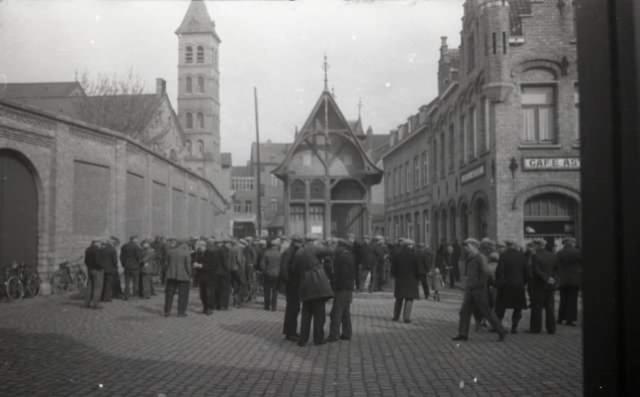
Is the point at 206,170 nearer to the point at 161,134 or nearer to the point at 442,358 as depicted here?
the point at 161,134

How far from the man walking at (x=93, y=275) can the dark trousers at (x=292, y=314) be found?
628 cm

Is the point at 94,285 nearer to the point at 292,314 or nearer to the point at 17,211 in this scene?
the point at 17,211

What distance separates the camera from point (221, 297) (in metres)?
14.4

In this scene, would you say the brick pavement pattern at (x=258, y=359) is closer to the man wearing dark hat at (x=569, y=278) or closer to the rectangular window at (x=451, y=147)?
the man wearing dark hat at (x=569, y=278)

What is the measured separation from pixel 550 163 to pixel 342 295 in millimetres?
10664

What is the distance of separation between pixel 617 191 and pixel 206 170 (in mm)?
66399

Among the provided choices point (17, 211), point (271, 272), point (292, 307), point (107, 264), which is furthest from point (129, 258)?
point (292, 307)

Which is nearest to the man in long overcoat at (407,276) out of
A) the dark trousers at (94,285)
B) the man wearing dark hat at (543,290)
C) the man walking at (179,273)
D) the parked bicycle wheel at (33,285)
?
the man wearing dark hat at (543,290)

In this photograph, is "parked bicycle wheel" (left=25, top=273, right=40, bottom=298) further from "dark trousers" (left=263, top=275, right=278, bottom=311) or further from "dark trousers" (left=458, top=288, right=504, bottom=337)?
"dark trousers" (left=458, top=288, right=504, bottom=337)

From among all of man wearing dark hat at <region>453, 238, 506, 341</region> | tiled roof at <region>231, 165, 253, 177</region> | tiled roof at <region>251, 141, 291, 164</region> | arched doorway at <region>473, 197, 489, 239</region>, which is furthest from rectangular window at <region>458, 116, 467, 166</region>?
tiled roof at <region>231, 165, 253, 177</region>

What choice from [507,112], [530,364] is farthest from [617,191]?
[507,112]

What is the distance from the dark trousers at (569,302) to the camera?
1119 cm

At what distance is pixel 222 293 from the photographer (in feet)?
46.8

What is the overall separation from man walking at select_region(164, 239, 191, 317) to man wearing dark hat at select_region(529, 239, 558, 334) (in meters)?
7.53
